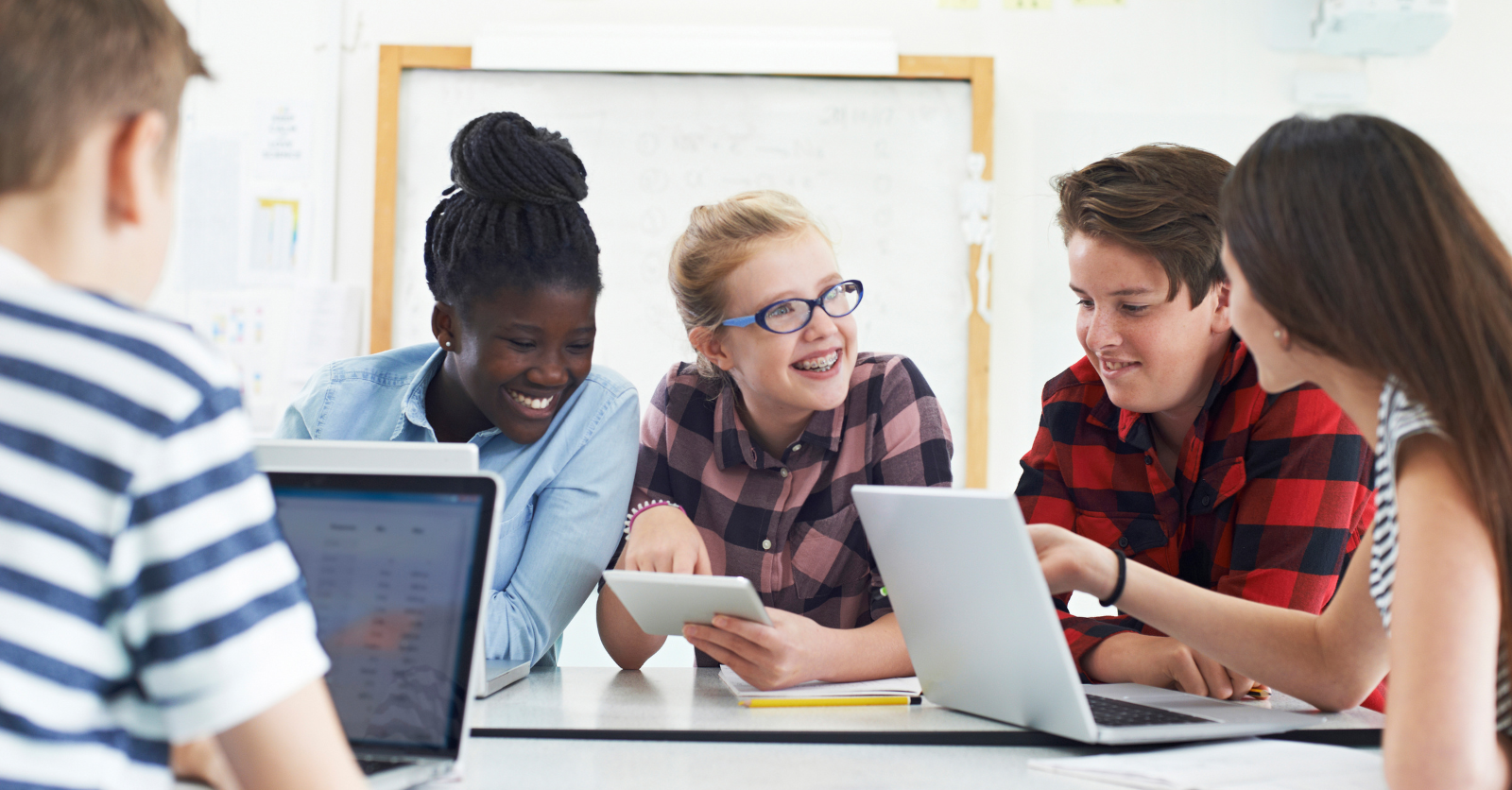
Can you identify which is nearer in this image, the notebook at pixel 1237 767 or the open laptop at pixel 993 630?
the notebook at pixel 1237 767

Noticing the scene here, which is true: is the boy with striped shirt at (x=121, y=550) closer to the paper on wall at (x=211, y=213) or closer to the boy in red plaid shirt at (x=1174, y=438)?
the boy in red plaid shirt at (x=1174, y=438)

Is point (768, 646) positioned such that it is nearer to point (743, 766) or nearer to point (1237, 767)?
point (743, 766)

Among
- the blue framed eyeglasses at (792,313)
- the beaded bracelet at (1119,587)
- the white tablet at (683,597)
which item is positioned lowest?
the white tablet at (683,597)

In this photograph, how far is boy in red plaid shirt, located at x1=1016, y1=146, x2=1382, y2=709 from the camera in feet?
4.24

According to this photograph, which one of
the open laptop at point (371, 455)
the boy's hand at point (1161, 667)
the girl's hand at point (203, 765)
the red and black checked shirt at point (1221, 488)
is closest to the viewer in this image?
the girl's hand at point (203, 765)

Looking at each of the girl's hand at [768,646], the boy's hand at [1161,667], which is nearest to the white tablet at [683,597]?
the girl's hand at [768,646]

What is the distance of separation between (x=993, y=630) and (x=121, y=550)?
729 mm

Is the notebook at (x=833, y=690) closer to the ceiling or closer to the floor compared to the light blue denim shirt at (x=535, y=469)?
closer to the floor

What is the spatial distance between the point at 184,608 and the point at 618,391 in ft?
3.62

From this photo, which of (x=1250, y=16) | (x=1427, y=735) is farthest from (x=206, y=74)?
(x=1250, y=16)

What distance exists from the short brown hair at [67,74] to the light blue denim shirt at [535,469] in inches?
34.0

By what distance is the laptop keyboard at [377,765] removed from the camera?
803mm

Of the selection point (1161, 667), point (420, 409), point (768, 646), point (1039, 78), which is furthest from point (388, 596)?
point (1039, 78)

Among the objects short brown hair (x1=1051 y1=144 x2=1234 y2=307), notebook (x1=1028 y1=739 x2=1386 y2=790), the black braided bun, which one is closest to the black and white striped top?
notebook (x1=1028 y1=739 x2=1386 y2=790)
